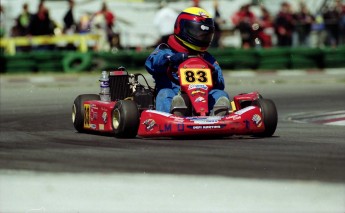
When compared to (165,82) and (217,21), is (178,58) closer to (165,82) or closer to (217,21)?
(165,82)

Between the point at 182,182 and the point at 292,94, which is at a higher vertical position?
the point at 182,182

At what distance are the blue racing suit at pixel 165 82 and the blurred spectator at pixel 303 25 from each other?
16789 mm

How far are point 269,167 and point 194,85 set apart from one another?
2.51 m

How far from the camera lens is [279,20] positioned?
2614 cm

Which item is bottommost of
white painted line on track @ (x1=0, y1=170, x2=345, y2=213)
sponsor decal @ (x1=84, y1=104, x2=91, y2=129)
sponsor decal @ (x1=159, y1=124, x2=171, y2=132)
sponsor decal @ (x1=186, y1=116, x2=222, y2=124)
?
sponsor decal @ (x1=84, y1=104, x2=91, y2=129)

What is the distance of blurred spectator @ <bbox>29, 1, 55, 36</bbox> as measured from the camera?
2317cm

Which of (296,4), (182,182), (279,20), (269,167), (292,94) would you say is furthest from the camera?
(296,4)

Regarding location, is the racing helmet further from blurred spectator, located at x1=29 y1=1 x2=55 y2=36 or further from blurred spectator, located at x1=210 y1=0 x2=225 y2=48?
blurred spectator, located at x1=210 y1=0 x2=225 y2=48

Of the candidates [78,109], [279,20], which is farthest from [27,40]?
[78,109]

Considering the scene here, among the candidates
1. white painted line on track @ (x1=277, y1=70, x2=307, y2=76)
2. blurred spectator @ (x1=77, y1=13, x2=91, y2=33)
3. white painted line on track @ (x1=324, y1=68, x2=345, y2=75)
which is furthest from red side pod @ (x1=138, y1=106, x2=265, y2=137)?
blurred spectator @ (x1=77, y1=13, x2=91, y2=33)

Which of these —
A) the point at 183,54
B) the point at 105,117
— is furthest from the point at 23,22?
the point at 183,54

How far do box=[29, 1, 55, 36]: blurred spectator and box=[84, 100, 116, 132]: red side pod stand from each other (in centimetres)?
1291

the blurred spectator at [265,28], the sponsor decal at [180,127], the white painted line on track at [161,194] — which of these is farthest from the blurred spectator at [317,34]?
the white painted line on track at [161,194]

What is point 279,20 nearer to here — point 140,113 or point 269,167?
point 140,113
